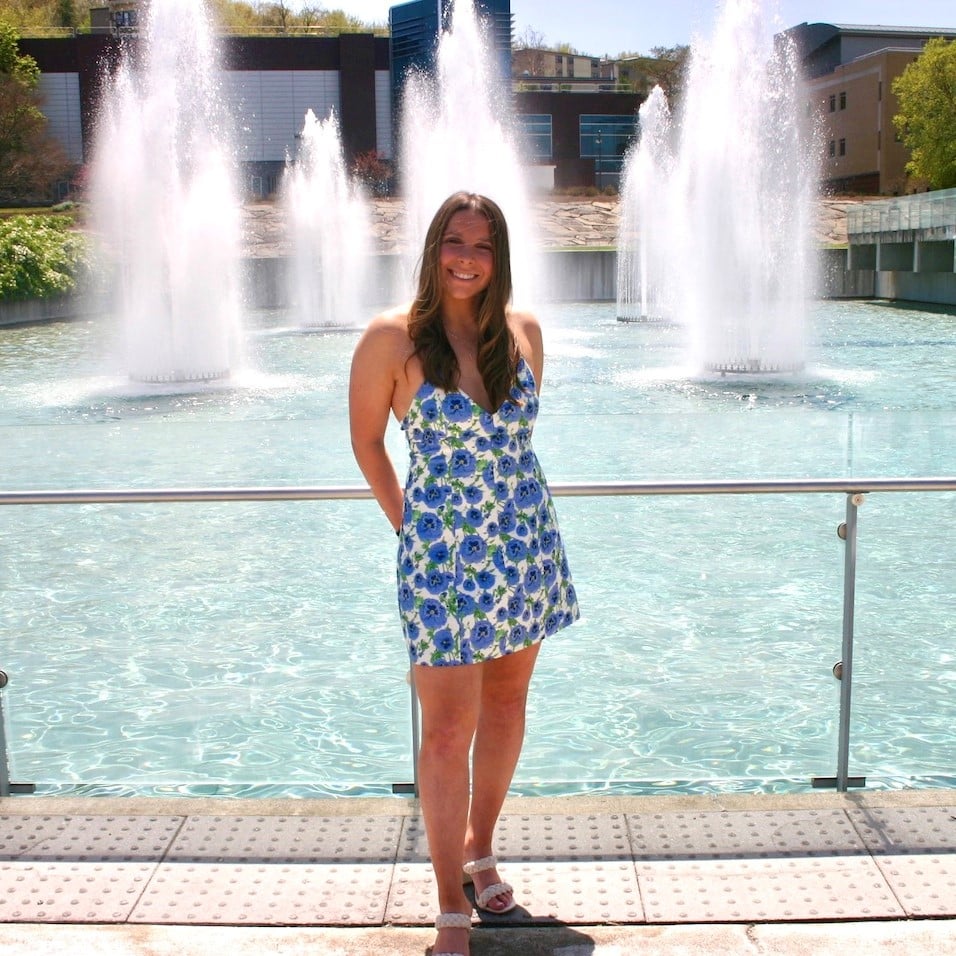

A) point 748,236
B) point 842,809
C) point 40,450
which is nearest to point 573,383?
point 748,236

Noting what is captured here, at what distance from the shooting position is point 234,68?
213ft

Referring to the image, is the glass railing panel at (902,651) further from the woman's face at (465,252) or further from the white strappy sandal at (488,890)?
the woman's face at (465,252)

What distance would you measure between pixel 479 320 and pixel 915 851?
1.80 metres

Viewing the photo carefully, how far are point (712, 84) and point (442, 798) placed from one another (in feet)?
67.9

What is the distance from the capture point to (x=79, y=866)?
3.26m

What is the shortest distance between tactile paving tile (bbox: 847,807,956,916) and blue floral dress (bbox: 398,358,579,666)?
3.80 ft

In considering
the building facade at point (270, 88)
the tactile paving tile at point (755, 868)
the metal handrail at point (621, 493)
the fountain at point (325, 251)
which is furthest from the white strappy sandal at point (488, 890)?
the building facade at point (270, 88)

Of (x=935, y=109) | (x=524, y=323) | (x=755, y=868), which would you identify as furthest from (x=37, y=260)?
(x=755, y=868)

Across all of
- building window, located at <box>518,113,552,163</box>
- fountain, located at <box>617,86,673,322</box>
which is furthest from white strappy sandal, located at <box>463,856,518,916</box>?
building window, located at <box>518,113,552,163</box>

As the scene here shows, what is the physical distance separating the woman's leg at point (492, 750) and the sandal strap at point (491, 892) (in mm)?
30

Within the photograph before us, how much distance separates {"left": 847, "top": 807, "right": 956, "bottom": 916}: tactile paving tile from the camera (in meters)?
3.04

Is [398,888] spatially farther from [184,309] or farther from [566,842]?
[184,309]

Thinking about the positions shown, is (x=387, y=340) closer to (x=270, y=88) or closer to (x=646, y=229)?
(x=646, y=229)

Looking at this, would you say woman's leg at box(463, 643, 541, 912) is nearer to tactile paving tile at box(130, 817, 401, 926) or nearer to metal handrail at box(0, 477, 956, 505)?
tactile paving tile at box(130, 817, 401, 926)
